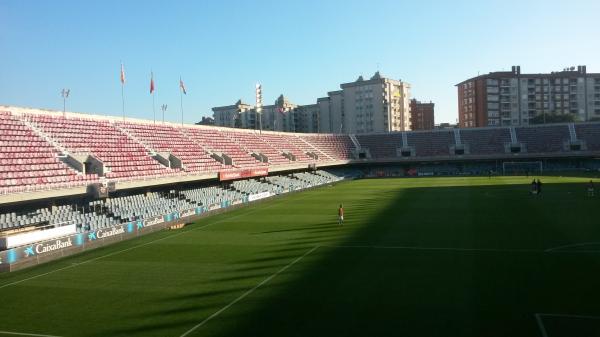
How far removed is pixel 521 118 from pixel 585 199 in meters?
113

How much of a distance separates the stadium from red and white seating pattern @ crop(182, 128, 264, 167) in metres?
1.34

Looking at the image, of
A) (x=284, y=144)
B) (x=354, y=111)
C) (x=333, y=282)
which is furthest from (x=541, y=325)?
(x=354, y=111)

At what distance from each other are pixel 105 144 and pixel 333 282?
3060 centimetres

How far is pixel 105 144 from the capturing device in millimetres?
40938

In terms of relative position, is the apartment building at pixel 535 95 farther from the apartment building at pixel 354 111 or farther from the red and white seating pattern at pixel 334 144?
the red and white seating pattern at pixel 334 144

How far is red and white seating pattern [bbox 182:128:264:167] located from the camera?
2301 inches

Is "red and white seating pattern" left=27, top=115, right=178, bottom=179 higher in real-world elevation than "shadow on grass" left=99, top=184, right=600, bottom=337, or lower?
higher

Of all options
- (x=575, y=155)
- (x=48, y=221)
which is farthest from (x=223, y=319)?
(x=575, y=155)

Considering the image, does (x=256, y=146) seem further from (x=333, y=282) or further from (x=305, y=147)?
(x=333, y=282)

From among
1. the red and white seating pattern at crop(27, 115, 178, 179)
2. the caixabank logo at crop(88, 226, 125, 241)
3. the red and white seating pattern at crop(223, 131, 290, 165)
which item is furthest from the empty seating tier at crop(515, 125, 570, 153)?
the caixabank logo at crop(88, 226, 125, 241)

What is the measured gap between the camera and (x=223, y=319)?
14023 millimetres

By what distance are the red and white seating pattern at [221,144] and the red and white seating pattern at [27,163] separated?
23.9 meters

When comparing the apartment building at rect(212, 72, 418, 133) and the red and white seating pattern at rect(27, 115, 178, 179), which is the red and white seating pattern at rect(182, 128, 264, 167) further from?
the apartment building at rect(212, 72, 418, 133)

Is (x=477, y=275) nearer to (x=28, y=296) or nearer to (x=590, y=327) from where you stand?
(x=590, y=327)
